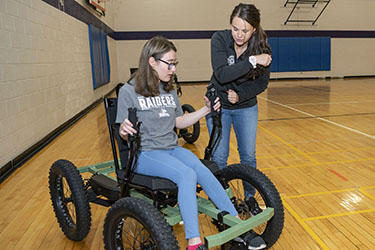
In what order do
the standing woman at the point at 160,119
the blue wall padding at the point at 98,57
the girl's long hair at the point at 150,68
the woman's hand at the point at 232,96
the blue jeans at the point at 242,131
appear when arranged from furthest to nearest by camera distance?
the blue wall padding at the point at 98,57 → the blue jeans at the point at 242,131 → the woman's hand at the point at 232,96 → the girl's long hair at the point at 150,68 → the standing woman at the point at 160,119

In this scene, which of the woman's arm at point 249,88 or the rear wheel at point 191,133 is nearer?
the woman's arm at point 249,88

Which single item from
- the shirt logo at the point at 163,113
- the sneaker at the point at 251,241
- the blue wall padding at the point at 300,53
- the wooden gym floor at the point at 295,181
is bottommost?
the wooden gym floor at the point at 295,181

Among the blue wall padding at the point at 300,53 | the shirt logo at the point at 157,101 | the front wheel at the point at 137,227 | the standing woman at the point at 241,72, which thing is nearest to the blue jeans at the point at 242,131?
the standing woman at the point at 241,72

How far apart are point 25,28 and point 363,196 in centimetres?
376

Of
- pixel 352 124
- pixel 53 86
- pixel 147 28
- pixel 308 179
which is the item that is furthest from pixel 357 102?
pixel 147 28

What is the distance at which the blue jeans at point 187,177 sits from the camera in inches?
56.1

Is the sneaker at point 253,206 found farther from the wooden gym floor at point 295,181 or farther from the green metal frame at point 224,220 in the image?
the wooden gym floor at point 295,181

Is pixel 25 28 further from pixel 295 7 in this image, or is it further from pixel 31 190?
pixel 295 7

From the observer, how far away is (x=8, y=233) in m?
2.04

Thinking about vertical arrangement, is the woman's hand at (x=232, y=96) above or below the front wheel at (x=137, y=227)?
above

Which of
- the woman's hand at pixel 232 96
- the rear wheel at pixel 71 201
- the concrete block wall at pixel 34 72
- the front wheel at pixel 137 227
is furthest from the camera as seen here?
the concrete block wall at pixel 34 72

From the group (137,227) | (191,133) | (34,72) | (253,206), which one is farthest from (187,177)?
(34,72)

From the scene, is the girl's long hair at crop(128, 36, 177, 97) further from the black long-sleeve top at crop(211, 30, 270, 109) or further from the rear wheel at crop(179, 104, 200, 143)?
the rear wheel at crop(179, 104, 200, 143)

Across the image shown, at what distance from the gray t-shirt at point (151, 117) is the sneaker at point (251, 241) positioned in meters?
0.57
